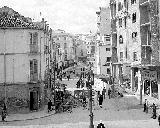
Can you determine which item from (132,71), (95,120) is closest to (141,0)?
(132,71)

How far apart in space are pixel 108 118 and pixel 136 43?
20.5 m

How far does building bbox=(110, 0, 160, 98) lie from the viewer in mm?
40656

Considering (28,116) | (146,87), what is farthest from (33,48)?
(146,87)

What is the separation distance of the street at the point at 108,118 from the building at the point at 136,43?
4005mm

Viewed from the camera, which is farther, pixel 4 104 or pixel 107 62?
pixel 107 62

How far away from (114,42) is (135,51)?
36.4ft

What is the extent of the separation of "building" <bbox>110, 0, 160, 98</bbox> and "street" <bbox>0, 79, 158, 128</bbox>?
4005 millimetres

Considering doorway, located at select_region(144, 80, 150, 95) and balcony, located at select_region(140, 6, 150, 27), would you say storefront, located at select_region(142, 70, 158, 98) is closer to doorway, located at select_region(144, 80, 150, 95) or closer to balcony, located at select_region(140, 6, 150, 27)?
doorway, located at select_region(144, 80, 150, 95)

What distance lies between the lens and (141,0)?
4603 cm

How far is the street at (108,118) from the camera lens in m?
27.3

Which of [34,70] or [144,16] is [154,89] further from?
[34,70]

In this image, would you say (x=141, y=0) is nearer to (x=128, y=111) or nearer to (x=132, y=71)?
(x=132, y=71)

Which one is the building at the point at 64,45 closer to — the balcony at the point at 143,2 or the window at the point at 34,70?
the balcony at the point at 143,2

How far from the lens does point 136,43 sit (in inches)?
1881
